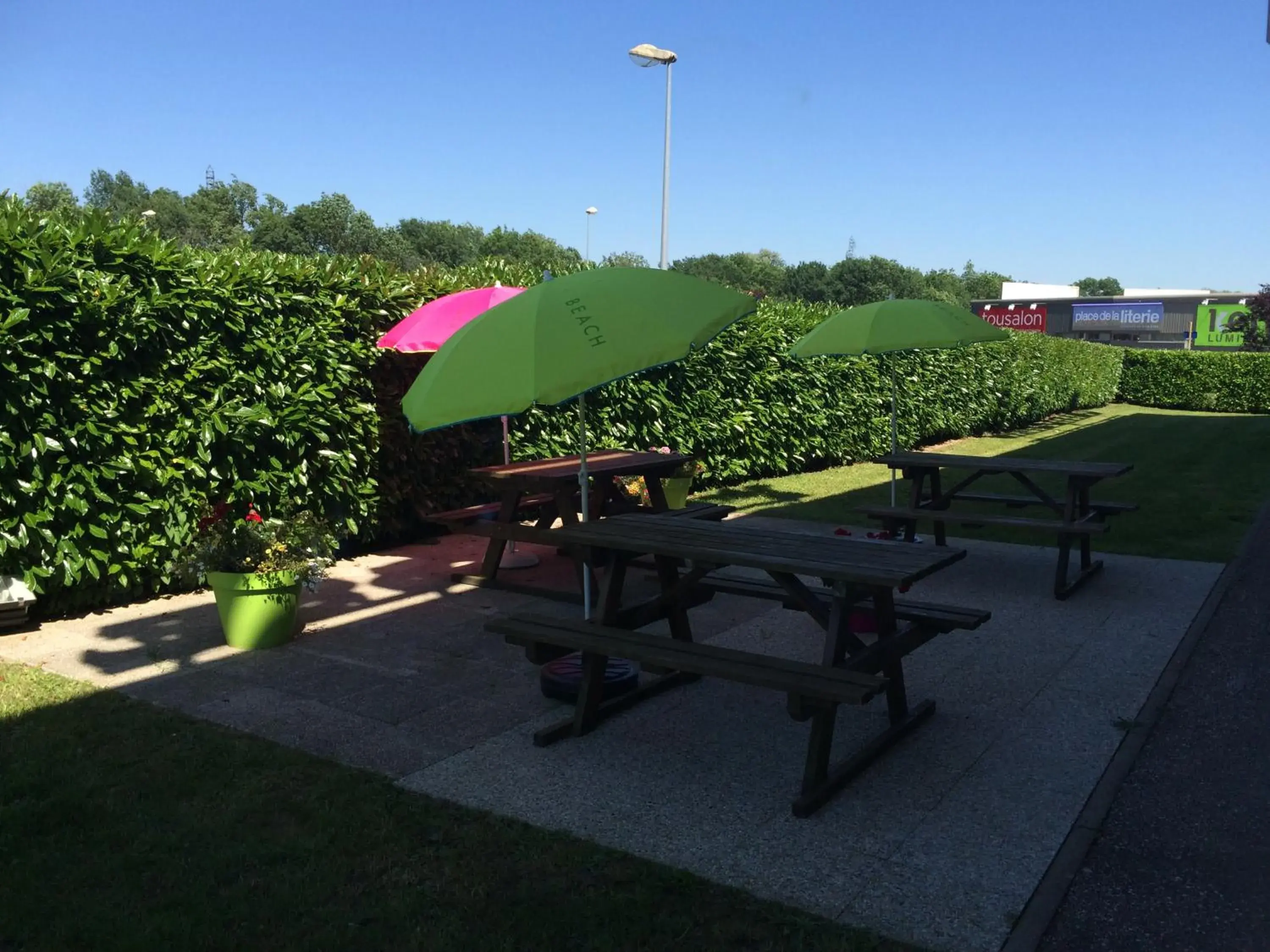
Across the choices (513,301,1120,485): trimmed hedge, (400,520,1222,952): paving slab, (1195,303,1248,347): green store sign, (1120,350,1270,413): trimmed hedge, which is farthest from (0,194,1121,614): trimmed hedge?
(1195,303,1248,347): green store sign

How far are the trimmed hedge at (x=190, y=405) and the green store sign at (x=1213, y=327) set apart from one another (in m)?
52.3

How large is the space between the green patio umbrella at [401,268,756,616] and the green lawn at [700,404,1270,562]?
12.2ft

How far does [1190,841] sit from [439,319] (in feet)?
18.2

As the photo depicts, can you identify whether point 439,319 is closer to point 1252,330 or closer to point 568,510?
point 568,510

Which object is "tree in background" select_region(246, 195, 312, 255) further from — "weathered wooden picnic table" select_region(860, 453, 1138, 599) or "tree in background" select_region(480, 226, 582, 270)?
"weathered wooden picnic table" select_region(860, 453, 1138, 599)

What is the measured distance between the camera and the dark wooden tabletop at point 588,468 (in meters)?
6.96

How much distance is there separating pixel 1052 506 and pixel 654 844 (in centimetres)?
504

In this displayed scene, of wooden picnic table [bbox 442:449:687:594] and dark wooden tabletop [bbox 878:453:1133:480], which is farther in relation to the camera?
dark wooden tabletop [bbox 878:453:1133:480]

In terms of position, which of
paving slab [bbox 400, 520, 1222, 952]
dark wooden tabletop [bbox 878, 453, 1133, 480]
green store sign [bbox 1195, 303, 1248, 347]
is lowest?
paving slab [bbox 400, 520, 1222, 952]

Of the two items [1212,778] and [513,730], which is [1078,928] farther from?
[513,730]

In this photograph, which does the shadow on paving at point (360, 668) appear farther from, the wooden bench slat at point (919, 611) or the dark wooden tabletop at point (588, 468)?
the wooden bench slat at point (919, 611)

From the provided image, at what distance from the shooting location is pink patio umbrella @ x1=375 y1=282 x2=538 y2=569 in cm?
705

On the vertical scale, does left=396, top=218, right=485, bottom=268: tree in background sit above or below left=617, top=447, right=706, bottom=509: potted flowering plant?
above

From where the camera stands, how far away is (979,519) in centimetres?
755
